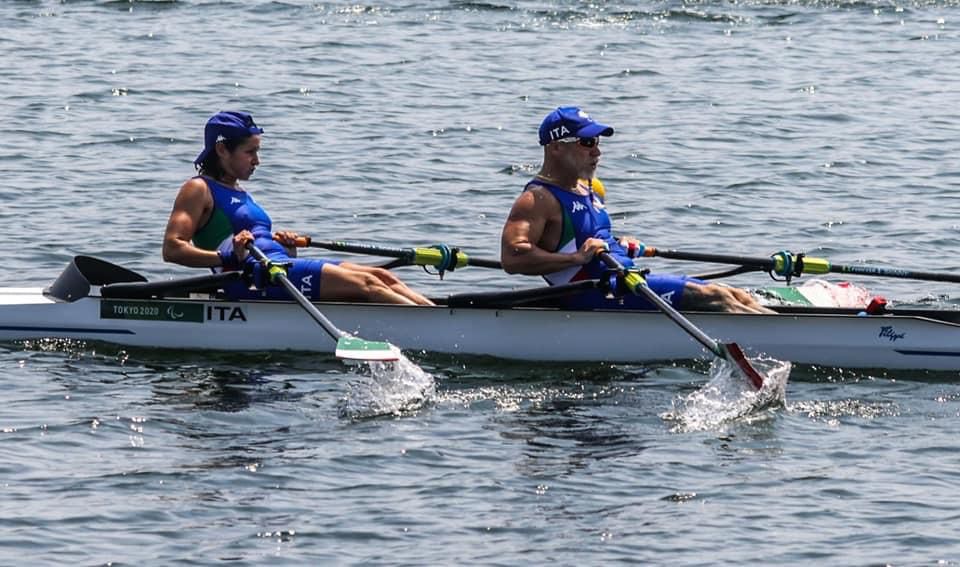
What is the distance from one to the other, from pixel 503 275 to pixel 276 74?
37.2 feet

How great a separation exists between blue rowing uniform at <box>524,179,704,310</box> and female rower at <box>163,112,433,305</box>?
1084 millimetres

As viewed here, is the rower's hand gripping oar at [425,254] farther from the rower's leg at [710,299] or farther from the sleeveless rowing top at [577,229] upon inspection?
the rower's leg at [710,299]

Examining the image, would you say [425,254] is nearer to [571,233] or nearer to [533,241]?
[533,241]

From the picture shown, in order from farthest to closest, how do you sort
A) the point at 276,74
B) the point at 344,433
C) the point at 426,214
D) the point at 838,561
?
the point at 276,74, the point at 426,214, the point at 344,433, the point at 838,561

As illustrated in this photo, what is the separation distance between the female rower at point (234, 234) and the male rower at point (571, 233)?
95 centimetres

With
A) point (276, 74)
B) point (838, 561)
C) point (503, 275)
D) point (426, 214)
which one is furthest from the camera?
point (276, 74)

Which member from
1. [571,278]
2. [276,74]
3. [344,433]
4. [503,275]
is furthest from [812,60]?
[344,433]

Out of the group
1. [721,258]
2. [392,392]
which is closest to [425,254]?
[392,392]

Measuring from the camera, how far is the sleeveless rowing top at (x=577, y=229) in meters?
13.1

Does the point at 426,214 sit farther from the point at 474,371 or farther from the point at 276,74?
the point at 276,74

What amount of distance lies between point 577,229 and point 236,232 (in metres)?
2.47

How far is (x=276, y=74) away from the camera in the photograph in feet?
89.0

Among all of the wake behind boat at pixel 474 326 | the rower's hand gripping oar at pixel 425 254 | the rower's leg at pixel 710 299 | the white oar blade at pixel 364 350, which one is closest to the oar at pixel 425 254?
the rower's hand gripping oar at pixel 425 254

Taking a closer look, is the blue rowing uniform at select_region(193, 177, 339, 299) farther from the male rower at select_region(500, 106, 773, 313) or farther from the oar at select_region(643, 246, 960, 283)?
the oar at select_region(643, 246, 960, 283)
